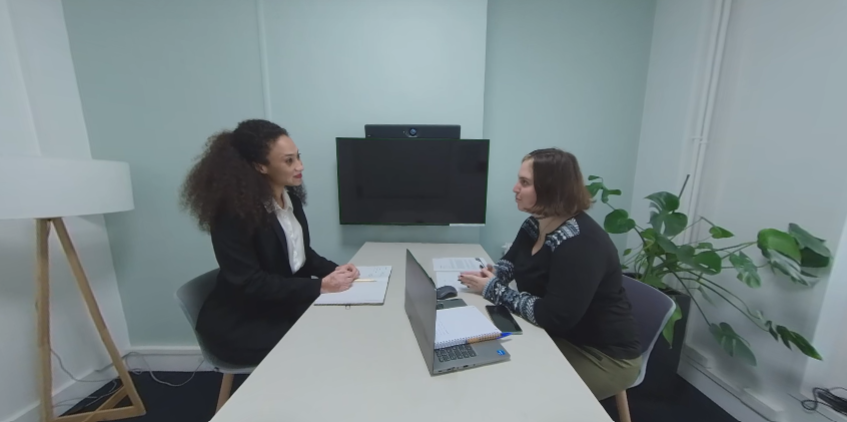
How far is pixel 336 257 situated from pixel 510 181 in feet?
4.70

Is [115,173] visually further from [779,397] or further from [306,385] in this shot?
[779,397]

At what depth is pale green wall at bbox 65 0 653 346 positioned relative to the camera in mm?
1911

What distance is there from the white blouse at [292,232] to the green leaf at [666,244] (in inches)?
74.7

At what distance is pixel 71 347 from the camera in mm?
1840

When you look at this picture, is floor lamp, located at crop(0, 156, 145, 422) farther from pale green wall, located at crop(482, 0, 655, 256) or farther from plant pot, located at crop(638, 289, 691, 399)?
plant pot, located at crop(638, 289, 691, 399)

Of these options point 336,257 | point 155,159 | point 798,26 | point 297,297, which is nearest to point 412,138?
point 336,257

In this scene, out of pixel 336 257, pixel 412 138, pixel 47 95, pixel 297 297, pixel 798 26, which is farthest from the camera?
pixel 336 257

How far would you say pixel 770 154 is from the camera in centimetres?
156

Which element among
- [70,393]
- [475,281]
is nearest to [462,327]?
[475,281]

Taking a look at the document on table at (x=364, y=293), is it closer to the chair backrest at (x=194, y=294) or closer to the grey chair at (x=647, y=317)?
the chair backrest at (x=194, y=294)

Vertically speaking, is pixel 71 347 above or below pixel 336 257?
below

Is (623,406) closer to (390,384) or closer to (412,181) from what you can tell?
(390,384)

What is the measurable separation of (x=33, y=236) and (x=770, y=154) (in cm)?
398

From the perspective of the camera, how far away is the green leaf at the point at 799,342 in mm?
1266
